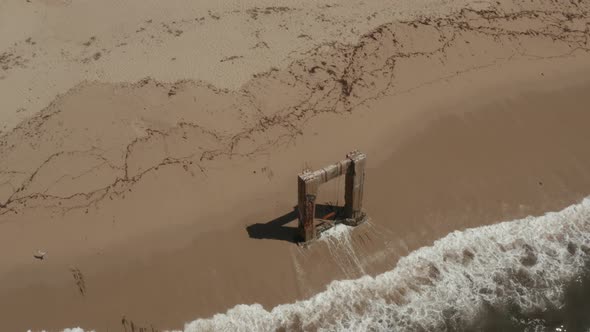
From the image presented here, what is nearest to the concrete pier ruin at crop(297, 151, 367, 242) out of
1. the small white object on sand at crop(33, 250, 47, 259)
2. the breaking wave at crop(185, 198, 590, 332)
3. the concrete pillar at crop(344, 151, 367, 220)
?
the concrete pillar at crop(344, 151, 367, 220)

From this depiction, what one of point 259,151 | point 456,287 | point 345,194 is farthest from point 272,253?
point 456,287

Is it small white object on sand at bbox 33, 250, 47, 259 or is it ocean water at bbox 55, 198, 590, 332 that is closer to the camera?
ocean water at bbox 55, 198, 590, 332

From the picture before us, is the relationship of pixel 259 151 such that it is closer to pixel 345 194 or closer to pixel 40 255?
pixel 345 194

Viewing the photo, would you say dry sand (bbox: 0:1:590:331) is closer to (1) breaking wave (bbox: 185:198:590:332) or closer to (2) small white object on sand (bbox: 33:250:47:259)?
(2) small white object on sand (bbox: 33:250:47:259)

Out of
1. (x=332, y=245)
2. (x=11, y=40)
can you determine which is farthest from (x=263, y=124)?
(x=11, y=40)

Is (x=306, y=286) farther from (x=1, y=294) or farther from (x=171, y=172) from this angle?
(x=1, y=294)

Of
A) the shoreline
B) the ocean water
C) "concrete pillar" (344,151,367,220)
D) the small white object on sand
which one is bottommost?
the ocean water

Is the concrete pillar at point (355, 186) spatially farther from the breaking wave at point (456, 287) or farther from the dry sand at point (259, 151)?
the breaking wave at point (456, 287)
